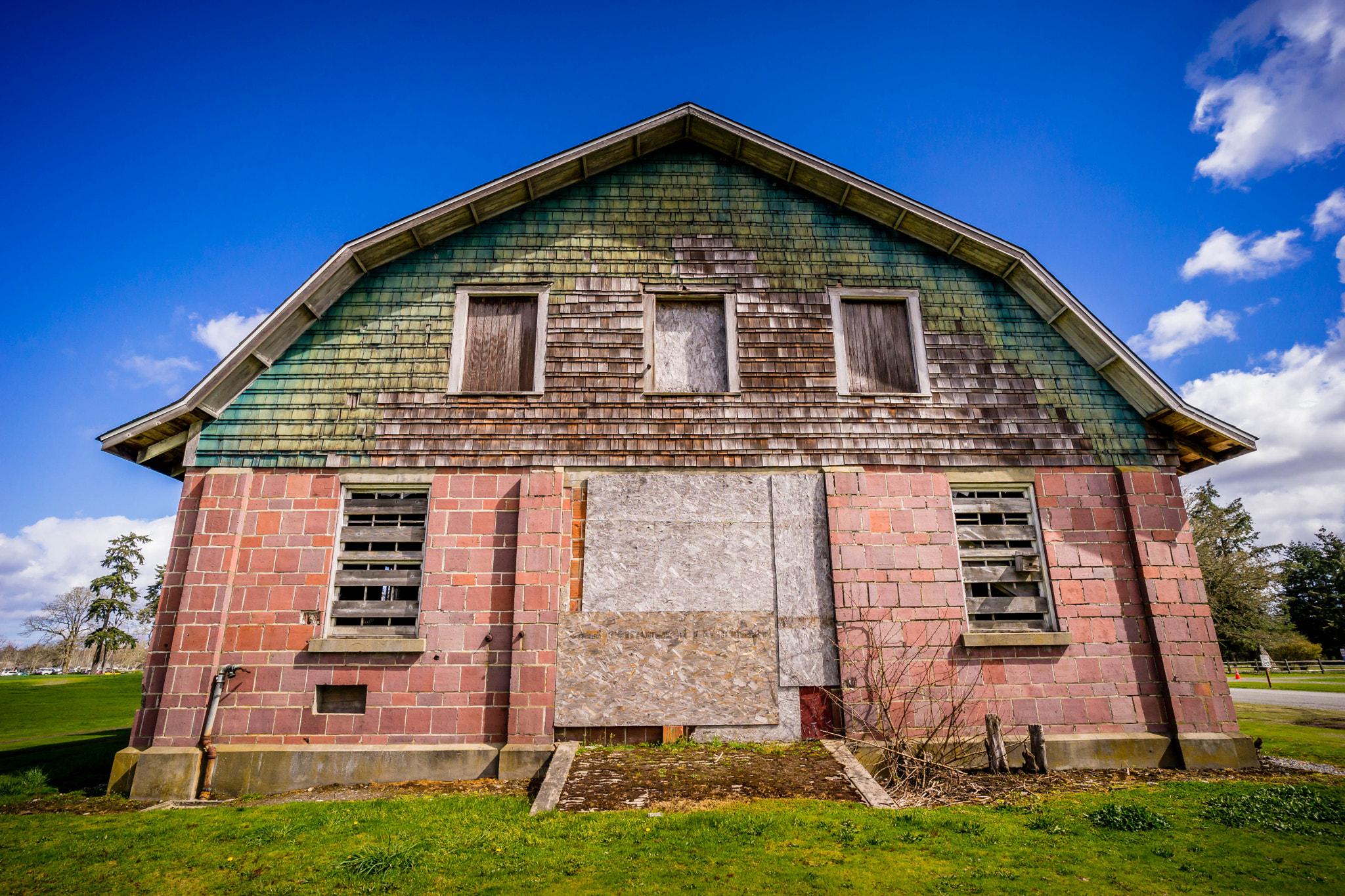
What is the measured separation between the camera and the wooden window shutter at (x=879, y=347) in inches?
391

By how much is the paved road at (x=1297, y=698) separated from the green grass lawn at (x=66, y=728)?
23.6 m

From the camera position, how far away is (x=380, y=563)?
29.6 ft

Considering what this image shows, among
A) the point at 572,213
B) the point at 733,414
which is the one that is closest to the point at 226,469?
the point at 572,213

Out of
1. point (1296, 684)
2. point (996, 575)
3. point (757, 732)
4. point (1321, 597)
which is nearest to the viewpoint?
point (757, 732)

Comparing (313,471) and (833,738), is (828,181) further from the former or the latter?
(313,471)

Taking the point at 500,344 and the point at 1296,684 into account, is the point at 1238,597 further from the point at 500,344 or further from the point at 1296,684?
the point at 500,344

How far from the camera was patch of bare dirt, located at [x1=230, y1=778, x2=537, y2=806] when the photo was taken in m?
7.46

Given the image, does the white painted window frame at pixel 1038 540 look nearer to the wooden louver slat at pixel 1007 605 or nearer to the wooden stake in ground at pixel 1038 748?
the wooden louver slat at pixel 1007 605

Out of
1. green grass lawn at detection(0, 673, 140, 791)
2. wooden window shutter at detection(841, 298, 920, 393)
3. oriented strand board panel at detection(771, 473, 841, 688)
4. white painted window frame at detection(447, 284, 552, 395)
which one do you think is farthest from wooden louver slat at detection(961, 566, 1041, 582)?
green grass lawn at detection(0, 673, 140, 791)

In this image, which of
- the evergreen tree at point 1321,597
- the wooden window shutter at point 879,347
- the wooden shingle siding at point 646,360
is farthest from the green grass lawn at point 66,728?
the evergreen tree at point 1321,597

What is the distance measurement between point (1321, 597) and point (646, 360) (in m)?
55.3

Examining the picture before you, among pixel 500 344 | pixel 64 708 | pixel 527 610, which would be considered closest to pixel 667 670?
pixel 527 610

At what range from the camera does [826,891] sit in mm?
4695

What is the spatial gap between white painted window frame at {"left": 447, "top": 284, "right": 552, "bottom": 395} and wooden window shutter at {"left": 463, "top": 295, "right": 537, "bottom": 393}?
2.3 inches
